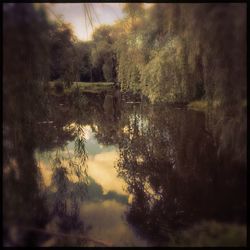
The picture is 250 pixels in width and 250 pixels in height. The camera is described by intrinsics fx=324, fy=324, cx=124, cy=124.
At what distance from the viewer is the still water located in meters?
2.64

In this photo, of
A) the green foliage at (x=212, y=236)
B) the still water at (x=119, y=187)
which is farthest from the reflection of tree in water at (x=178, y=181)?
the green foliage at (x=212, y=236)

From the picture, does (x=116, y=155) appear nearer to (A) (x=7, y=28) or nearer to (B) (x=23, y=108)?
(B) (x=23, y=108)

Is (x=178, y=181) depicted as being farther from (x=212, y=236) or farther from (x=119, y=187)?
(x=212, y=236)

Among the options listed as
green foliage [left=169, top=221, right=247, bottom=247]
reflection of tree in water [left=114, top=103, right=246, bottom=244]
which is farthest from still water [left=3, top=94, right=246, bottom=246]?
green foliage [left=169, top=221, right=247, bottom=247]

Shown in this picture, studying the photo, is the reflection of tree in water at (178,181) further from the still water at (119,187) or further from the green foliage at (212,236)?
the green foliage at (212,236)

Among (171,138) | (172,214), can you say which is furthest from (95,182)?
(171,138)

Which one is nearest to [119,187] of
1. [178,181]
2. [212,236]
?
[178,181]

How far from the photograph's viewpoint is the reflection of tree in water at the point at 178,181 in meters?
3.31

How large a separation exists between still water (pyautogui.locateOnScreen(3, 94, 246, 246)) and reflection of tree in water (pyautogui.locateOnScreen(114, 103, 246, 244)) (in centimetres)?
1

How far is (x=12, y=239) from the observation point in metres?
2.09

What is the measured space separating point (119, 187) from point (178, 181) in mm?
828

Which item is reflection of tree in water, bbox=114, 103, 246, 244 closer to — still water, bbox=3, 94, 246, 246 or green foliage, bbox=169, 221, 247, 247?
still water, bbox=3, 94, 246, 246

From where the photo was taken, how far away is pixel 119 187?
14.4 ft

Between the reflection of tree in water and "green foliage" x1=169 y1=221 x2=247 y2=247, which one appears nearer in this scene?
"green foliage" x1=169 y1=221 x2=247 y2=247
